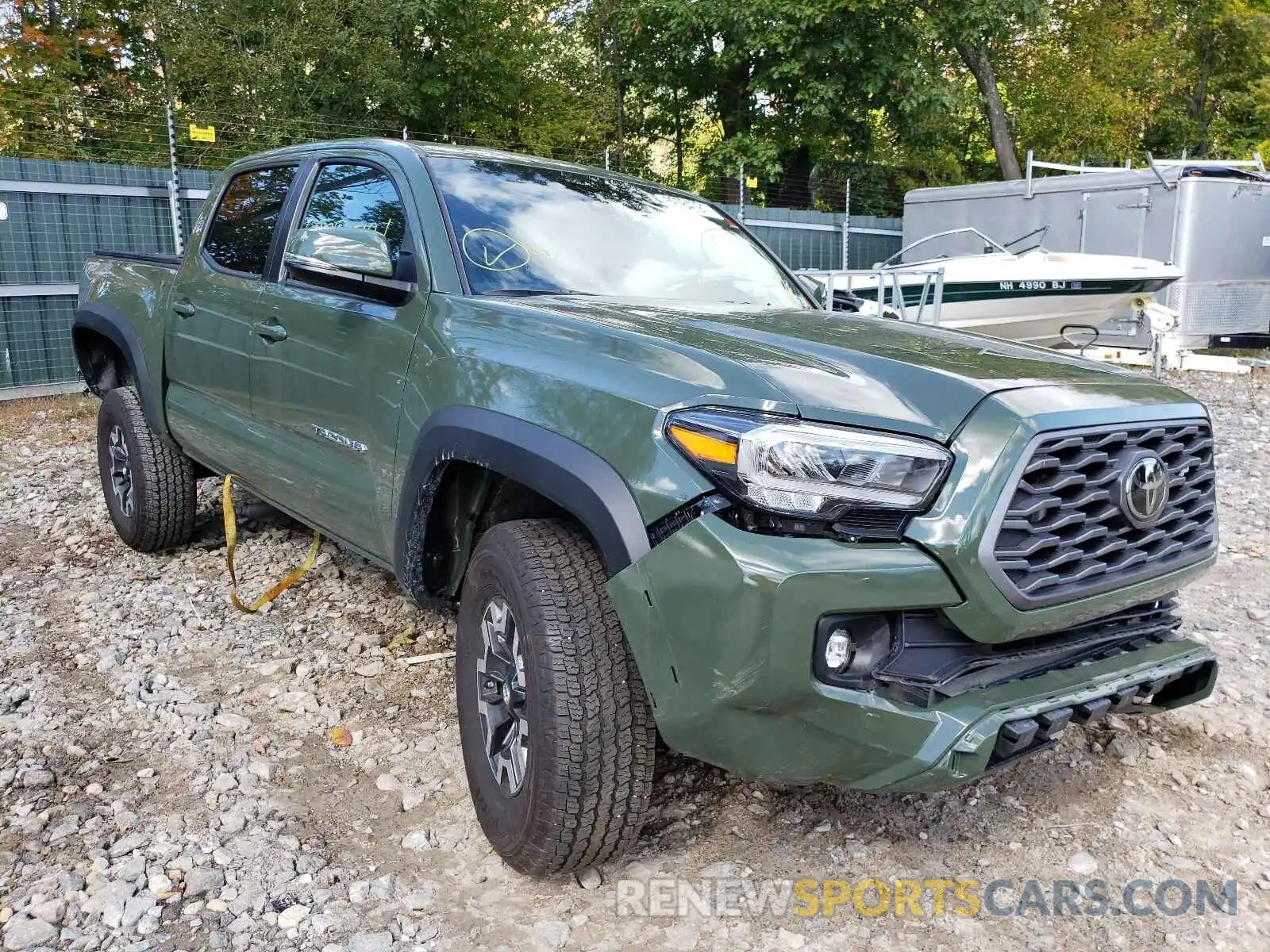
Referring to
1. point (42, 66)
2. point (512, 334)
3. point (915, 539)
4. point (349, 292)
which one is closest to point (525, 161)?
point (349, 292)

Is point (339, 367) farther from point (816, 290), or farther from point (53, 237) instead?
point (53, 237)

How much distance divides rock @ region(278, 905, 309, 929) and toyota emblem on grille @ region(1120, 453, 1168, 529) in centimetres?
209

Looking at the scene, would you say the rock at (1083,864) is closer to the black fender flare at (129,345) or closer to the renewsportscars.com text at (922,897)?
the renewsportscars.com text at (922,897)

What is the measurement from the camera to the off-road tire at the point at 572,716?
232cm

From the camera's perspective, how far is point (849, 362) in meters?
2.43

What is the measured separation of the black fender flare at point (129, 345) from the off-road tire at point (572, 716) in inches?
117

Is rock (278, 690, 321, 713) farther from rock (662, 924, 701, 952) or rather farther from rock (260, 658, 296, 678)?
rock (662, 924, 701, 952)

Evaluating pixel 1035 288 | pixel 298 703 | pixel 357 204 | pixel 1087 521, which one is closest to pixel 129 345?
pixel 357 204

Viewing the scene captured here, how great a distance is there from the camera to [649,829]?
2.82 metres

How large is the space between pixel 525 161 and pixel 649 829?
2.30 m

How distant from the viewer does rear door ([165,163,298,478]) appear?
13.2 ft

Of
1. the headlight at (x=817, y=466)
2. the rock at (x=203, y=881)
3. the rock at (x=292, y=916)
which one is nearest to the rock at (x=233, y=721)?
the rock at (x=203, y=881)

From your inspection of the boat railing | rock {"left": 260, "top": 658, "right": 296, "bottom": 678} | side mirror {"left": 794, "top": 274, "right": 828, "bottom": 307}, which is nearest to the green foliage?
the boat railing

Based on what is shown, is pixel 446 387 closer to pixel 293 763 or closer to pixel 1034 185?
pixel 293 763
